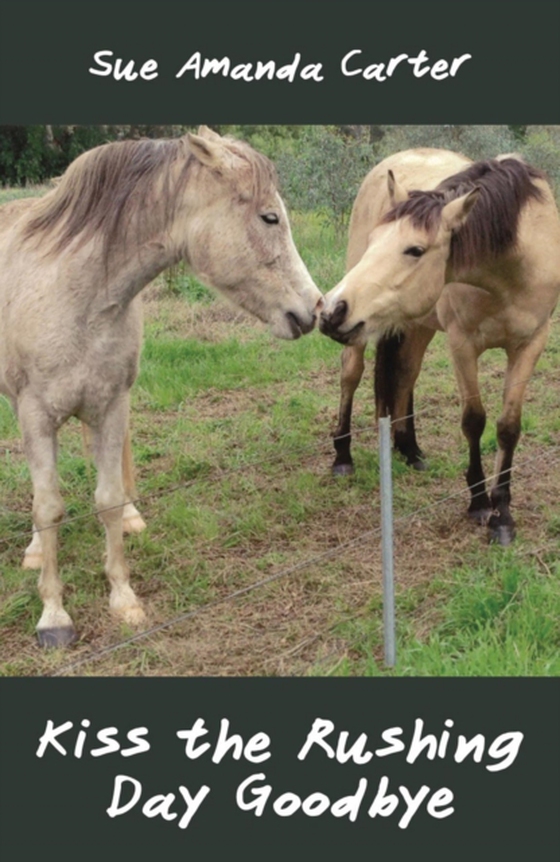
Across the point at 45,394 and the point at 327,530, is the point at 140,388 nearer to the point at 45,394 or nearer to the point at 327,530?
the point at 327,530

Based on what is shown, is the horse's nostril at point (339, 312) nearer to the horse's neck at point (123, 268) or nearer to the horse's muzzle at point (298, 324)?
the horse's muzzle at point (298, 324)

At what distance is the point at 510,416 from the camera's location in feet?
16.2

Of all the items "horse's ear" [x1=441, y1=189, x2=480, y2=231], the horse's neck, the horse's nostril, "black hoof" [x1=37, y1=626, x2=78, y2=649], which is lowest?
"black hoof" [x1=37, y1=626, x2=78, y2=649]

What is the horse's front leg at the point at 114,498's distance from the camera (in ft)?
13.5

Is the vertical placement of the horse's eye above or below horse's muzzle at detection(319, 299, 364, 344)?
above

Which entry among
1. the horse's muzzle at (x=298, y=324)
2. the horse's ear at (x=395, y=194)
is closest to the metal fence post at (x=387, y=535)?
the horse's muzzle at (x=298, y=324)

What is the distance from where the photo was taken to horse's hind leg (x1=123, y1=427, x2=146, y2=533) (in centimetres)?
508

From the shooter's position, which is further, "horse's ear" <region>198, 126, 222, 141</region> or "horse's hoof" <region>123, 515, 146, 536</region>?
"horse's hoof" <region>123, 515, 146, 536</region>

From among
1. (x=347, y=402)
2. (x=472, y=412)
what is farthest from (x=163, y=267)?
(x=347, y=402)

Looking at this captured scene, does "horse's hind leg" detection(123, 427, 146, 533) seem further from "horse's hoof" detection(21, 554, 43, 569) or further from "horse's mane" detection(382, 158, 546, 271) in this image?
"horse's mane" detection(382, 158, 546, 271)

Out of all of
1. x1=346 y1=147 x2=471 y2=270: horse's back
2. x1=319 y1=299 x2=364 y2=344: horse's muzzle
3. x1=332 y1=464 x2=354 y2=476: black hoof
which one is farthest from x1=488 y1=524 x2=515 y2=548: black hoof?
x1=346 y1=147 x2=471 y2=270: horse's back

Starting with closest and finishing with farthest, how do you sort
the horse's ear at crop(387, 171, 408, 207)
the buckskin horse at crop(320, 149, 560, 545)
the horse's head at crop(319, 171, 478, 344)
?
the horse's head at crop(319, 171, 478, 344)
the buckskin horse at crop(320, 149, 560, 545)
the horse's ear at crop(387, 171, 408, 207)

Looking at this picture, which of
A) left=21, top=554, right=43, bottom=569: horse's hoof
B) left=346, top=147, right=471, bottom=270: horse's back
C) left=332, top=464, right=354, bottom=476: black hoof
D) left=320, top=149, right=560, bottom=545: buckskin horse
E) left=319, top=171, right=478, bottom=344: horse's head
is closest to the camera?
left=319, top=171, right=478, bottom=344: horse's head

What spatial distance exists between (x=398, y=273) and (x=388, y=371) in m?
2.04
